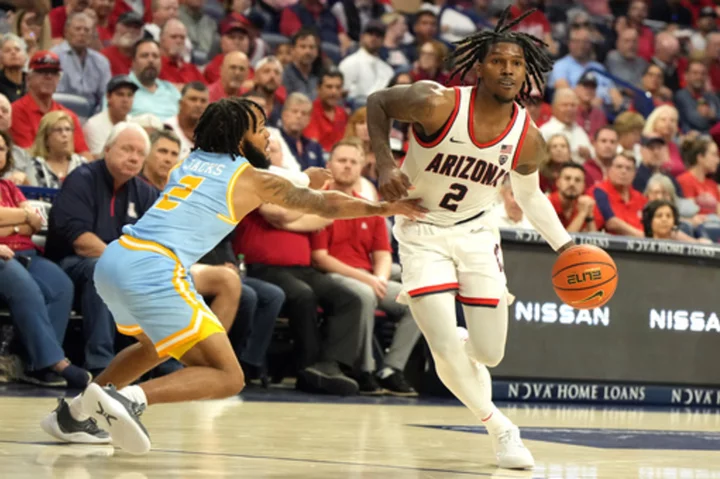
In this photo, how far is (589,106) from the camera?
14.8m

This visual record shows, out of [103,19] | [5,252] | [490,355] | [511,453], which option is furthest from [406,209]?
[103,19]

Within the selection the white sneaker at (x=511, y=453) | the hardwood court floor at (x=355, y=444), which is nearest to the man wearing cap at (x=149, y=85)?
the hardwood court floor at (x=355, y=444)

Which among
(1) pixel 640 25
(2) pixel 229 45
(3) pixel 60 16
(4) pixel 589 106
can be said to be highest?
(1) pixel 640 25

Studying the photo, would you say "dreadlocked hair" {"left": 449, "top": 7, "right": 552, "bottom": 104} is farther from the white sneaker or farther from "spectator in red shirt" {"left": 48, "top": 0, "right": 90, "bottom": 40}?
"spectator in red shirt" {"left": 48, "top": 0, "right": 90, "bottom": 40}

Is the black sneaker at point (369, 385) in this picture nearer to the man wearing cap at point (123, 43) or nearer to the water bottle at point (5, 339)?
the water bottle at point (5, 339)

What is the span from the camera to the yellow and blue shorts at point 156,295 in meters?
4.98

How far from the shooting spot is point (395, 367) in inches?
363

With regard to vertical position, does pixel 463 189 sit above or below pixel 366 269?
above

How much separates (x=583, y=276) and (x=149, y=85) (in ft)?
19.8

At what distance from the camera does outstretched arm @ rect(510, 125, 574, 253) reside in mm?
5684

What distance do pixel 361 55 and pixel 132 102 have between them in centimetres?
426

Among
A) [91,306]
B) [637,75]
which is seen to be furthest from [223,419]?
[637,75]

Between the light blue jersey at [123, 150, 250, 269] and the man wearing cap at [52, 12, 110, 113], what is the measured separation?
6137mm

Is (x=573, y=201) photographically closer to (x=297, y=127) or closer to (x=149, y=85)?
(x=297, y=127)
